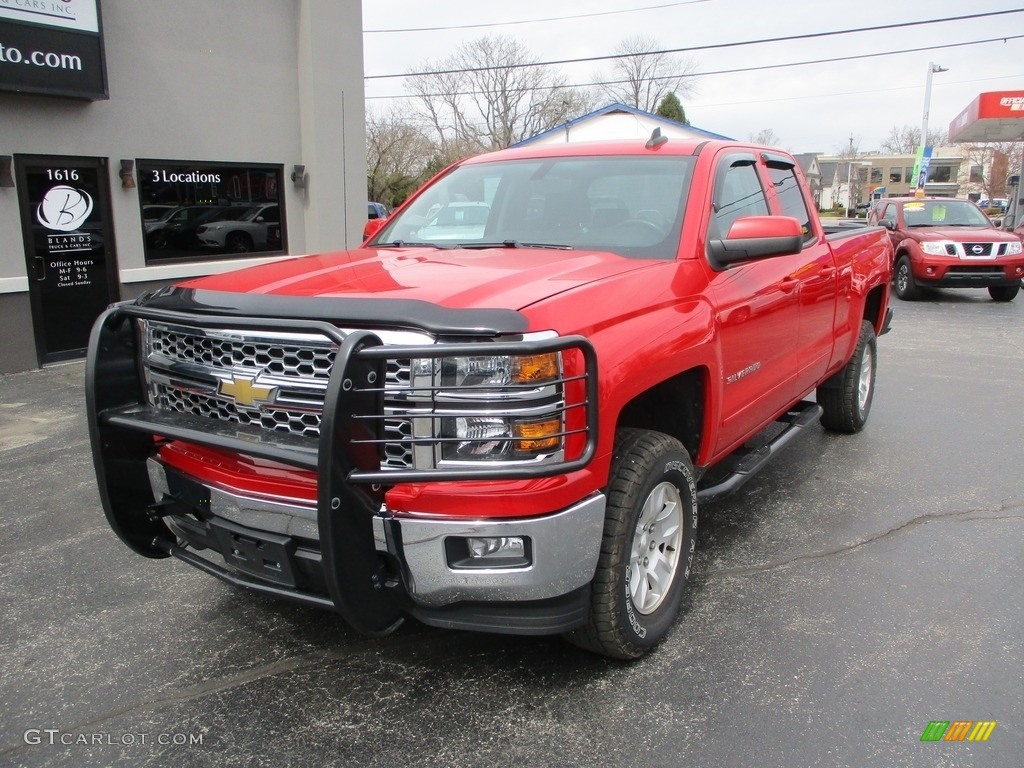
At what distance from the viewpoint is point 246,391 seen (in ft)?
8.66

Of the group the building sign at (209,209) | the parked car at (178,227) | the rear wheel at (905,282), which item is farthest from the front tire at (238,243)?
the rear wheel at (905,282)

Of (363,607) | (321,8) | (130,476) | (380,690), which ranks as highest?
(321,8)

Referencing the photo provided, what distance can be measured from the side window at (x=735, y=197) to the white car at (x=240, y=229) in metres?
8.05

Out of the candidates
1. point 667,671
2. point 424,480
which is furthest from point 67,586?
point 667,671

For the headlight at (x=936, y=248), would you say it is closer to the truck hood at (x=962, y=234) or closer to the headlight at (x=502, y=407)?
the truck hood at (x=962, y=234)

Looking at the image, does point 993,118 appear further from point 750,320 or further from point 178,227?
point 750,320

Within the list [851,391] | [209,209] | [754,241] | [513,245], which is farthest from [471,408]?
[209,209]

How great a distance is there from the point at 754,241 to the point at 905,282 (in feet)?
41.4

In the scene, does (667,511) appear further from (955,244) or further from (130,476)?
(955,244)

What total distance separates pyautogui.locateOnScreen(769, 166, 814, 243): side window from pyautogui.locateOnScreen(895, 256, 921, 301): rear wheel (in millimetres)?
10334

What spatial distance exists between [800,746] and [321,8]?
11158 mm

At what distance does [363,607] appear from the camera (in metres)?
2.46

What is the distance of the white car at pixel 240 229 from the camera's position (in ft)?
34.7

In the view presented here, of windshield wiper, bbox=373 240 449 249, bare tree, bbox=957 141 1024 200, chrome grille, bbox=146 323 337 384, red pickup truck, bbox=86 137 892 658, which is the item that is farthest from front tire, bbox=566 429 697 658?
bare tree, bbox=957 141 1024 200
